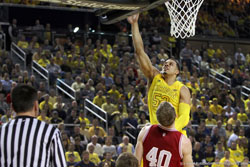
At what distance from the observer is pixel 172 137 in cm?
563

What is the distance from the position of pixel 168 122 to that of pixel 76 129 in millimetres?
8248

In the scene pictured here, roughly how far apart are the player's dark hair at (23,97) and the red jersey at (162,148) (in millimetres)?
1649

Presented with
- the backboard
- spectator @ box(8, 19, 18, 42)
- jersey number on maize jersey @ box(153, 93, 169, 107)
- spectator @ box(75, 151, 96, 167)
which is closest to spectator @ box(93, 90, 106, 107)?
spectator @ box(75, 151, 96, 167)

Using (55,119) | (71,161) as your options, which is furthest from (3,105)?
(71,161)

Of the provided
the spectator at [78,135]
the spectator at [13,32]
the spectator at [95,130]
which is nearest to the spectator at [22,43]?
the spectator at [13,32]

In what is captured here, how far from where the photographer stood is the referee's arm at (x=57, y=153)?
4.57 meters

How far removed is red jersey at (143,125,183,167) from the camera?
563 cm

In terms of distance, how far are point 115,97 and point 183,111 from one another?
32.2ft

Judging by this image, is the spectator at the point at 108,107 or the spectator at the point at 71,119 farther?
the spectator at the point at 108,107

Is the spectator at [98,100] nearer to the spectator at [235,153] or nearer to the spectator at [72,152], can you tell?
the spectator at [72,152]

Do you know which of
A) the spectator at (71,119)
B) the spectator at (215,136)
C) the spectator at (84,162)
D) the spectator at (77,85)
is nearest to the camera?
the spectator at (84,162)

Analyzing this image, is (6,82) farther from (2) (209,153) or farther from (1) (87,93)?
(2) (209,153)

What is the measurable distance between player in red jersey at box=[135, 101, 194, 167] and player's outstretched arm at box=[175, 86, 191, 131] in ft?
3.52

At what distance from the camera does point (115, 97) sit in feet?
55.2
